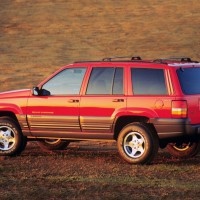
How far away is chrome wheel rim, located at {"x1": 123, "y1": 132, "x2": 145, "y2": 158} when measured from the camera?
37.2ft

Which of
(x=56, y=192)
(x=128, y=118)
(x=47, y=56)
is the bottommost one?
(x=56, y=192)

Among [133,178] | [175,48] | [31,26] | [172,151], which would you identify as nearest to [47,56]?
[175,48]

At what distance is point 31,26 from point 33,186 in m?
32.3

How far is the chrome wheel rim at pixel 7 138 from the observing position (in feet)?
Answer: 41.4

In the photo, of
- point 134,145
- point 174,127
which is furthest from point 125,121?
point 174,127

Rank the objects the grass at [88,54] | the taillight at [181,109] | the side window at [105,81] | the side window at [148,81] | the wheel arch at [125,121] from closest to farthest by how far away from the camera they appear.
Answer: the grass at [88,54]
the taillight at [181,109]
the side window at [148,81]
the wheel arch at [125,121]
the side window at [105,81]

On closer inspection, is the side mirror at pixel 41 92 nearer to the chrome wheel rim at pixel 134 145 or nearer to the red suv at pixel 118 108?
the red suv at pixel 118 108

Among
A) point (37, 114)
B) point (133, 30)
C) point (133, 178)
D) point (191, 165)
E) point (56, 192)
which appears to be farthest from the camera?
point (133, 30)

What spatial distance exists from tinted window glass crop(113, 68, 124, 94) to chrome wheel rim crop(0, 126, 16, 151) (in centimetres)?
205

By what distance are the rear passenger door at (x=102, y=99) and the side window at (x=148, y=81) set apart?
0.71ft

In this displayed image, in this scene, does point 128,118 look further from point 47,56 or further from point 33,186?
point 47,56

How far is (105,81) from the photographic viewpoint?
11828 mm

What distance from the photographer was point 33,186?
9281 millimetres

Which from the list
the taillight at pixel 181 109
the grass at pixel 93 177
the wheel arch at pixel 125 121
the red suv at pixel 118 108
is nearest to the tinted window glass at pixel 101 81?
the red suv at pixel 118 108
